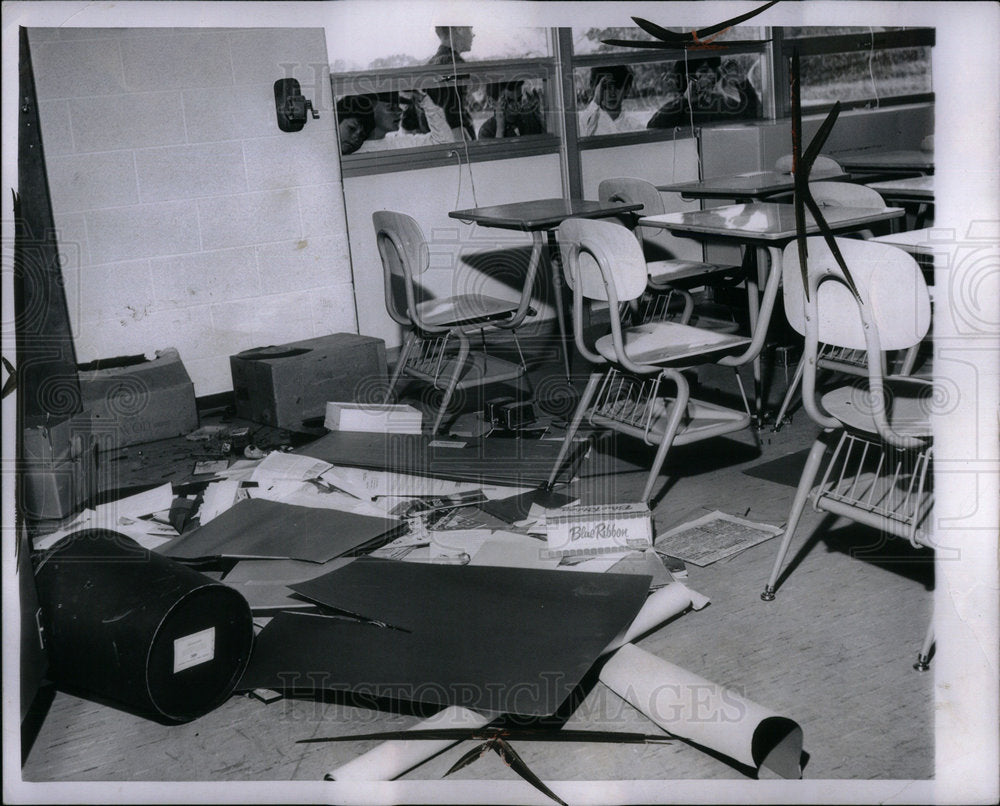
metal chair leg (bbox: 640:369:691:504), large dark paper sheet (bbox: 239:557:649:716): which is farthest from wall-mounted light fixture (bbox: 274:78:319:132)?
large dark paper sheet (bbox: 239:557:649:716)

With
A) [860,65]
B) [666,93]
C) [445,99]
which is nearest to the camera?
[445,99]

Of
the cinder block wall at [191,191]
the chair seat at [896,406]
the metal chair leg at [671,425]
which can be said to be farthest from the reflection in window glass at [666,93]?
the chair seat at [896,406]

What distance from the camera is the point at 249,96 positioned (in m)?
4.47

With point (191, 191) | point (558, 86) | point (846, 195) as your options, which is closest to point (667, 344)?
point (846, 195)

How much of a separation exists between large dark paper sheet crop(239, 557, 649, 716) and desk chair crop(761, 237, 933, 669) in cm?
51

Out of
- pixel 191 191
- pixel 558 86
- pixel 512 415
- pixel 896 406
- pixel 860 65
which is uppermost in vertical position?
pixel 860 65

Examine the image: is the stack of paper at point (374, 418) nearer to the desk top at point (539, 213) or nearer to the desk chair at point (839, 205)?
the desk top at point (539, 213)

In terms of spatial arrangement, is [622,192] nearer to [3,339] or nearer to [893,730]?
[893,730]

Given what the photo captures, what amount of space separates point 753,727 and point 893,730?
29cm

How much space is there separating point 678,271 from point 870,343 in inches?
93.9

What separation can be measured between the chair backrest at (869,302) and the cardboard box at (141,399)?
2932 millimetres

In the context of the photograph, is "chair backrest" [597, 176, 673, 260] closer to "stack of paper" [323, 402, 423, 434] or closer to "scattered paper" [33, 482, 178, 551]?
"stack of paper" [323, 402, 423, 434]

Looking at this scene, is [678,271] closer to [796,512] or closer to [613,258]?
[613,258]

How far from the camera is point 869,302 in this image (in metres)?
2.00
